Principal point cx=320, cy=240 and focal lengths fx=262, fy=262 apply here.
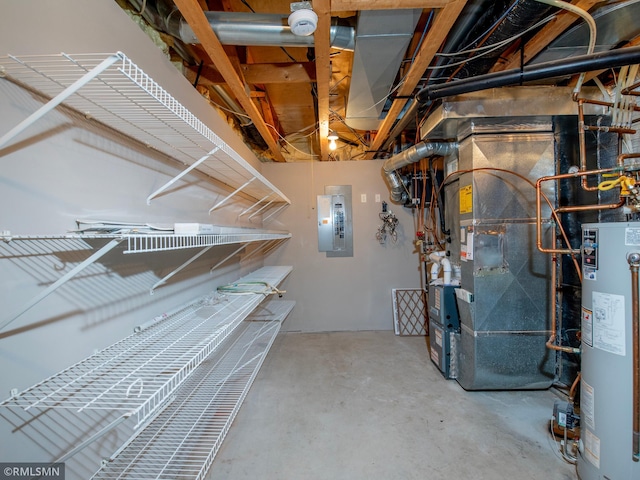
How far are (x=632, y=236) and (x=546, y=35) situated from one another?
1143 mm

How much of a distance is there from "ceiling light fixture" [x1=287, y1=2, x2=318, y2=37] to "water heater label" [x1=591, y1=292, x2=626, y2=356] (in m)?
1.81

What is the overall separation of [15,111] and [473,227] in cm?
241

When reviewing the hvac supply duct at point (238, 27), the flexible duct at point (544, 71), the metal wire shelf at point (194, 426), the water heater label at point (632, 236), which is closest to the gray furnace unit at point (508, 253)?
the flexible duct at point (544, 71)

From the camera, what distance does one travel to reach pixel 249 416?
1811 millimetres

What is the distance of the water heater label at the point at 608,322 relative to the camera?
1.17 metres

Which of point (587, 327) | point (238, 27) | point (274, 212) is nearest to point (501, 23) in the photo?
point (238, 27)

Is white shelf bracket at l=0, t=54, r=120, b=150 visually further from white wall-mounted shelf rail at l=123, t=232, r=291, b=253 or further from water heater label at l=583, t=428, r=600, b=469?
water heater label at l=583, t=428, r=600, b=469

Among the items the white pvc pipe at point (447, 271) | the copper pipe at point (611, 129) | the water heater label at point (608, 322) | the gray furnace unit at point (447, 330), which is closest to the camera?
the water heater label at point (608, 322)

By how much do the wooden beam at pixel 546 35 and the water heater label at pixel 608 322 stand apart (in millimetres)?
1331

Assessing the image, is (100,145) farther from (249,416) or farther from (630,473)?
(630,473)

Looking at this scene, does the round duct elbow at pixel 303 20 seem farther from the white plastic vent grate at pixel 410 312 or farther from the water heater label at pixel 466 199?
the white plastic vent grate at pixel 410 312

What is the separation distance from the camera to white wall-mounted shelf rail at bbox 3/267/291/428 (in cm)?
67

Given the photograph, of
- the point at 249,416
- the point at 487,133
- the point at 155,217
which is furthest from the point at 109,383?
the point at 487,133

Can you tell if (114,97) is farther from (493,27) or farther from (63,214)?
(493,27)
